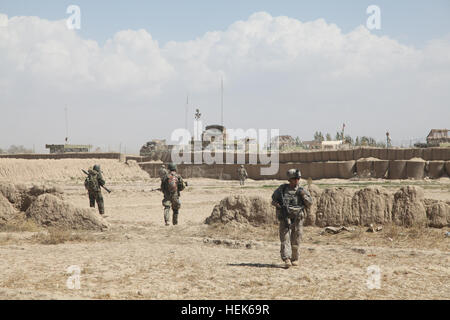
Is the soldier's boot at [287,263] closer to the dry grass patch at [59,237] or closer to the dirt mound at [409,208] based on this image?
the dirt mound at [409,208]

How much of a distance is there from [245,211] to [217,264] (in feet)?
13.1

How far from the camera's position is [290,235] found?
24.8 ft

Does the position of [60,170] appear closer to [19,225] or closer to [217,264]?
[19,225]

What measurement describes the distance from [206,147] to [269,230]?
3516 cm

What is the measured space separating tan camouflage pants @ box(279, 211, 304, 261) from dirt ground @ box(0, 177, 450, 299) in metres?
0.30

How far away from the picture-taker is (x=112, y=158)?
151 feet

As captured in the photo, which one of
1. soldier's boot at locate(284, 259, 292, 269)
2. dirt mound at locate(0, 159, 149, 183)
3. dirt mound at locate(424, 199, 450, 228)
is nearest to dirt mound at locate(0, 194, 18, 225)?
soldier's boot at locate(284, 259, 292, 269)

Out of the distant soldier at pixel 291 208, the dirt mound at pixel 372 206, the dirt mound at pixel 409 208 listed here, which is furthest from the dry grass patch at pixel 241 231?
the distant soldier at pixel 291 208

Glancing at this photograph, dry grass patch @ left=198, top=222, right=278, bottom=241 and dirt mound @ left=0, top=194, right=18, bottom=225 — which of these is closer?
dry grass patch @ left=198, top=222, right=278, bottom=241

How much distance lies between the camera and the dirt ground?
6.30m

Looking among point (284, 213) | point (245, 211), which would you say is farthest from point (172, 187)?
point (284, 213)

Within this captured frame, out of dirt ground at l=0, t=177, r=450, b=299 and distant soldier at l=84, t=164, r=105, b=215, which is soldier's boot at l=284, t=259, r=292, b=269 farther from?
distant soldier at l=84, t=164, r=105, b=215

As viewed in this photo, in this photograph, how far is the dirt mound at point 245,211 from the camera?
1183 cm
